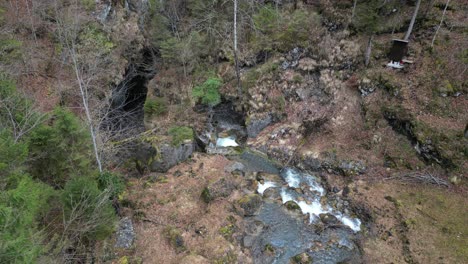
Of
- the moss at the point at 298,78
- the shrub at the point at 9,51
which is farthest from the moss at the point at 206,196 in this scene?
the shrub at the point at 9,51

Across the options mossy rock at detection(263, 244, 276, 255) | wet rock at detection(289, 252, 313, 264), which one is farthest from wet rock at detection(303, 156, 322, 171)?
mossy rock at detection(263, 244, 276, 255)

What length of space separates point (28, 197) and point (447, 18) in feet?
76.1

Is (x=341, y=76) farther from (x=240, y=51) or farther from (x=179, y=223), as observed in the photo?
(x=179, y=223)

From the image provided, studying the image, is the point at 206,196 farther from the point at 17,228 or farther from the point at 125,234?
the point at 17,228

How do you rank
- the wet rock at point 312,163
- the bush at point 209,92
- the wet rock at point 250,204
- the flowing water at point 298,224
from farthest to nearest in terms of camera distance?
the bush at point 209,92, the wet rock at point 312,163, the wet rock at point 250,204, the flowing water at point 298,224

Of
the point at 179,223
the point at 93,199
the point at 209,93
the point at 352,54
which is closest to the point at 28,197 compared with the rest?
the point at 93,199

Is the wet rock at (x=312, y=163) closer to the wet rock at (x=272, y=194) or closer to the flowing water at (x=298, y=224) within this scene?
the flowing water at (x=298, y=224)

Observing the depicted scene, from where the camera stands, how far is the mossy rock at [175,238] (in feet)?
36.2

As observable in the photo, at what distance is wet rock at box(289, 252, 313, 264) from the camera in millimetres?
10883

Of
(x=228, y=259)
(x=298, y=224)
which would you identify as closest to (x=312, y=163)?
(x=298, y=224)

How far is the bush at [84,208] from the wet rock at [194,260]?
11.1 feet

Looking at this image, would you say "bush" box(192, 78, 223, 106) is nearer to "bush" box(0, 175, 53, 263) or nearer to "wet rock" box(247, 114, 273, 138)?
"wet rock" box(247, 114, 273, 138)

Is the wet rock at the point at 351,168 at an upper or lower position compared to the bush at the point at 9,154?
lower

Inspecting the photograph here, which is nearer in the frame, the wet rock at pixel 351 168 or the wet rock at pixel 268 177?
the wet rock at pixel 351 168
